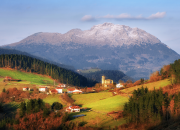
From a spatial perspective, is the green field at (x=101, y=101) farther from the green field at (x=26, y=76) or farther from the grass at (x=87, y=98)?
the green field at (x=26, y=76)

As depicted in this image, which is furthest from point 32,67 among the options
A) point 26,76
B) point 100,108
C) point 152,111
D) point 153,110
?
point 152,111

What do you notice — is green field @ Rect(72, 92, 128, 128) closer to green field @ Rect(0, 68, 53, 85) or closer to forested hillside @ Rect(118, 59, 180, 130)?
forested hillside @ Rect(118, 59, 180, 130)

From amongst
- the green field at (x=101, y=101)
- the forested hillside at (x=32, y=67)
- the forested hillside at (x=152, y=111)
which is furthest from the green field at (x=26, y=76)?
the forested hillside at (x=152, y=111)

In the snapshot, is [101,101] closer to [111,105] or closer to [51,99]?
[111,105]

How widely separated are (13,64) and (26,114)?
105729mm

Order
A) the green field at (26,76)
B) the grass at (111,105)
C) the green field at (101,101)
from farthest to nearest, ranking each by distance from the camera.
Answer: the green field at (26,76)
the green field at (101,101)
the grass at (111,105)

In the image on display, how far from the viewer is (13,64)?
162 m

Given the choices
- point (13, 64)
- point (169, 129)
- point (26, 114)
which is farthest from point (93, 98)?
point (13, 64)

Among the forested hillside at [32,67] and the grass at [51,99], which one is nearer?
the grass at [51,99]

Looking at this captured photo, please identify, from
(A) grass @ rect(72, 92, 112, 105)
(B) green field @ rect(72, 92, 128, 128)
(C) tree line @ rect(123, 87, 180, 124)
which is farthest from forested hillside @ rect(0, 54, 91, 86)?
(C) tree line @ rect(123, 87, 180, 124)

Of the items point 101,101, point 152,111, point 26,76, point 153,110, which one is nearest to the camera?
point 152,111

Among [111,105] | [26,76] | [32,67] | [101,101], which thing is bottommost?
[111,105]

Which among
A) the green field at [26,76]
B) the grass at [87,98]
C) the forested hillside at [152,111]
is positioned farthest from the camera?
the green field at [26,76]

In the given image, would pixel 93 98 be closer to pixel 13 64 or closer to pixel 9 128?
pixel 9 128
